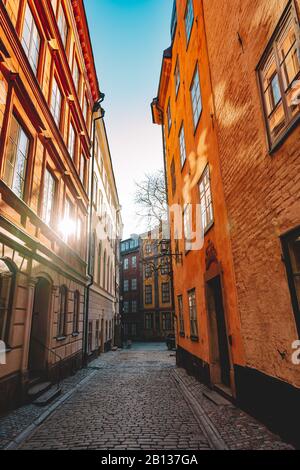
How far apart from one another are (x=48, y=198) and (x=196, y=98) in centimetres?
624

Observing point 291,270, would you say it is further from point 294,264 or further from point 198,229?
point 198,229

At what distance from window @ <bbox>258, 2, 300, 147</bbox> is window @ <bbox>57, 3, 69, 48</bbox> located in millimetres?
9671

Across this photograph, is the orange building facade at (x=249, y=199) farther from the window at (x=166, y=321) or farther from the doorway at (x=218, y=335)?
the window at (x=166, y=321)

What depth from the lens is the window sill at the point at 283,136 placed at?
13.4 feet

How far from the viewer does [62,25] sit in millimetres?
12008

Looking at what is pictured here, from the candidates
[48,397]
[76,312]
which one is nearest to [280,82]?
[48,397]

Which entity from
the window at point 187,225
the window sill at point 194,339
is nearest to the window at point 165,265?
the window at point 187,225

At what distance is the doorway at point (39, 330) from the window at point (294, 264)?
7300 millimetres

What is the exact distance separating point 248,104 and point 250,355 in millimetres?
4887

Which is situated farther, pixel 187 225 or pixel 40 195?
pixel 187 225

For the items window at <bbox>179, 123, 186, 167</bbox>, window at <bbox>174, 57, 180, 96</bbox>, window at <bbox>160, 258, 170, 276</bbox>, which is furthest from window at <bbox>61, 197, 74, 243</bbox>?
window at <bbox>160, 258, 170, 276</bbox>

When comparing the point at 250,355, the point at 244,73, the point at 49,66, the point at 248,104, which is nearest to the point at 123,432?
the point at 250,355
